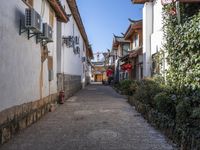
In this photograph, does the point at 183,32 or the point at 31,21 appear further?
the point at 183,32

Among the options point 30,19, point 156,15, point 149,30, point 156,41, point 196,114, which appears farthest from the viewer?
point 149,30

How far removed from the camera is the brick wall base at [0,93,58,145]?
7.42 meters

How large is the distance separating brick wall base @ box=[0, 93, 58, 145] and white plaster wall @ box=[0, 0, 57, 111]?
6.3 inches

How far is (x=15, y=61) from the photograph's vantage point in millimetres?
8406

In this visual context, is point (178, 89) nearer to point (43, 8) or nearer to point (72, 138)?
point (72, 138)

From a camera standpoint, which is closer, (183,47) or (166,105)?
(166,105)

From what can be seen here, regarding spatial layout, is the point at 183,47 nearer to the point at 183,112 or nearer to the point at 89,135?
the point at 183,112

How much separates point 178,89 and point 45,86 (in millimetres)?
5023

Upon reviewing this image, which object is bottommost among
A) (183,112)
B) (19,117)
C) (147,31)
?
(19,117)

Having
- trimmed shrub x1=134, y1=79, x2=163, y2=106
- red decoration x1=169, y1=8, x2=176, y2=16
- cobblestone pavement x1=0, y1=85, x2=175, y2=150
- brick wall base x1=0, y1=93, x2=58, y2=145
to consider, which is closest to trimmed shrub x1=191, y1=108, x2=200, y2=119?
cobblestone pavement x1=0, y1=85, x2=175, y2=150

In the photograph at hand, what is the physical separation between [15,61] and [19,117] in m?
1.45

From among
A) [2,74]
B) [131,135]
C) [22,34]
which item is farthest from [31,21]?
[131,135]

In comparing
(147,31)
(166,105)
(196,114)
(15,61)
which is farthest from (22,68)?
(147,31)

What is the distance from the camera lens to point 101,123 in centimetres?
1049
